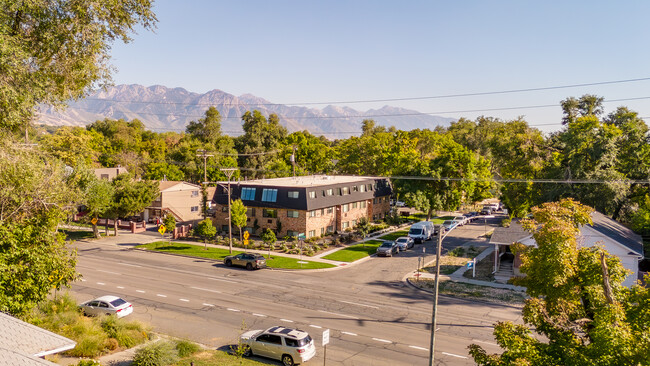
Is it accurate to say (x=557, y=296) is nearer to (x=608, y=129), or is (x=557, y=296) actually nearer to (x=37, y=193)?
(x=37, y=193)

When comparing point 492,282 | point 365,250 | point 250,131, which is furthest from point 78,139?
point 492,282

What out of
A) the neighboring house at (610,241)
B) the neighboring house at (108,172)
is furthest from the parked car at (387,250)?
the neighboring house at (108,172)

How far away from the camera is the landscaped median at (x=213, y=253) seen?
3916 cm

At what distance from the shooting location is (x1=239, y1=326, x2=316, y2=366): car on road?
62.1ft

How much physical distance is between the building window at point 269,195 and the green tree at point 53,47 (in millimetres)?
33014

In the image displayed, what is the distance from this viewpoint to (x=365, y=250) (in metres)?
46.2

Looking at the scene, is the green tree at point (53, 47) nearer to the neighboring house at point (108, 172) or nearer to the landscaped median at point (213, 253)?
the landscaped median at point (213, 253)

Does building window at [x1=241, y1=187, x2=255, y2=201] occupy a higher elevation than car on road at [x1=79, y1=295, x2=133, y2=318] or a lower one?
higher

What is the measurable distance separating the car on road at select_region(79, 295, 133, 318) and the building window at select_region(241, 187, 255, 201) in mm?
27777

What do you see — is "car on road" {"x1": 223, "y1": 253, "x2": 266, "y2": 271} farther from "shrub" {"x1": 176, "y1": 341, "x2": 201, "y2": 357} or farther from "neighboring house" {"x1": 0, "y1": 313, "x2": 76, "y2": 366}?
"neighboring house" {"x1": 0, "y1": 313, "x2": 76, "y2": 366}

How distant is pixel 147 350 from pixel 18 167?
8701mm

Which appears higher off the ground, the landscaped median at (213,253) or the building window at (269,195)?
the building window at (269,195)

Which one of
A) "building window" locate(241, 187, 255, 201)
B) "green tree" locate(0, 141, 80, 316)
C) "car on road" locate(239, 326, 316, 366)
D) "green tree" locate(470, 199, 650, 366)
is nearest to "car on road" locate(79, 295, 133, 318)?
"green tree" locate(0, 141, 80, 316)

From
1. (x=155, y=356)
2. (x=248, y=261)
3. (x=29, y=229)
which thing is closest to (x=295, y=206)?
(x=248, y=261)
